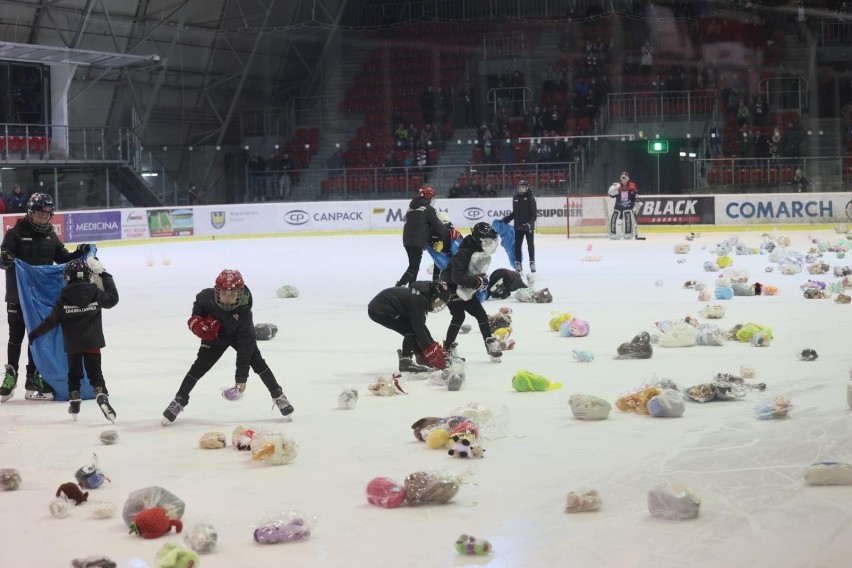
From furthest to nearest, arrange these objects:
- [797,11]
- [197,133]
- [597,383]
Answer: [197,133] → [797,11] → [597,383]

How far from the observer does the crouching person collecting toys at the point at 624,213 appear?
84.0 feet

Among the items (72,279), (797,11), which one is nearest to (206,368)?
(72,279)

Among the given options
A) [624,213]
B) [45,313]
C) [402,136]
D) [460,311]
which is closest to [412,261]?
[460,311]

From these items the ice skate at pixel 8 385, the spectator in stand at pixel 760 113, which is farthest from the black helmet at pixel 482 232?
the spectator in stand at pixel 760 113

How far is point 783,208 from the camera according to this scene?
1110 inches

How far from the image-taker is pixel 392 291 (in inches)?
375

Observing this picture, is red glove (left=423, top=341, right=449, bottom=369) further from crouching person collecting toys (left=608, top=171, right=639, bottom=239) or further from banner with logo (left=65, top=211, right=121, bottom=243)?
banner with logo (left=65, top=211, right=121, bottom=243)

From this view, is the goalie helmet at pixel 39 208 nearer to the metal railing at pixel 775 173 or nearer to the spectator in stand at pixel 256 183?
the metal railing at pixel 775 173

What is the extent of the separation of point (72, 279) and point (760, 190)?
23.5 metres

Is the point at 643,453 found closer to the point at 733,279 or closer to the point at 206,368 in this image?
the point at 206,368

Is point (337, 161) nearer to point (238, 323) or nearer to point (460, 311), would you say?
point (460, 311)

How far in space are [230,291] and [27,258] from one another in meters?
2.56

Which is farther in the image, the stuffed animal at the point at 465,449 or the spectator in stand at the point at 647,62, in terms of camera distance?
the spectator in stand at the point at 647,62

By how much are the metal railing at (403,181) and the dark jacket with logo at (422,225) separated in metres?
16.1
